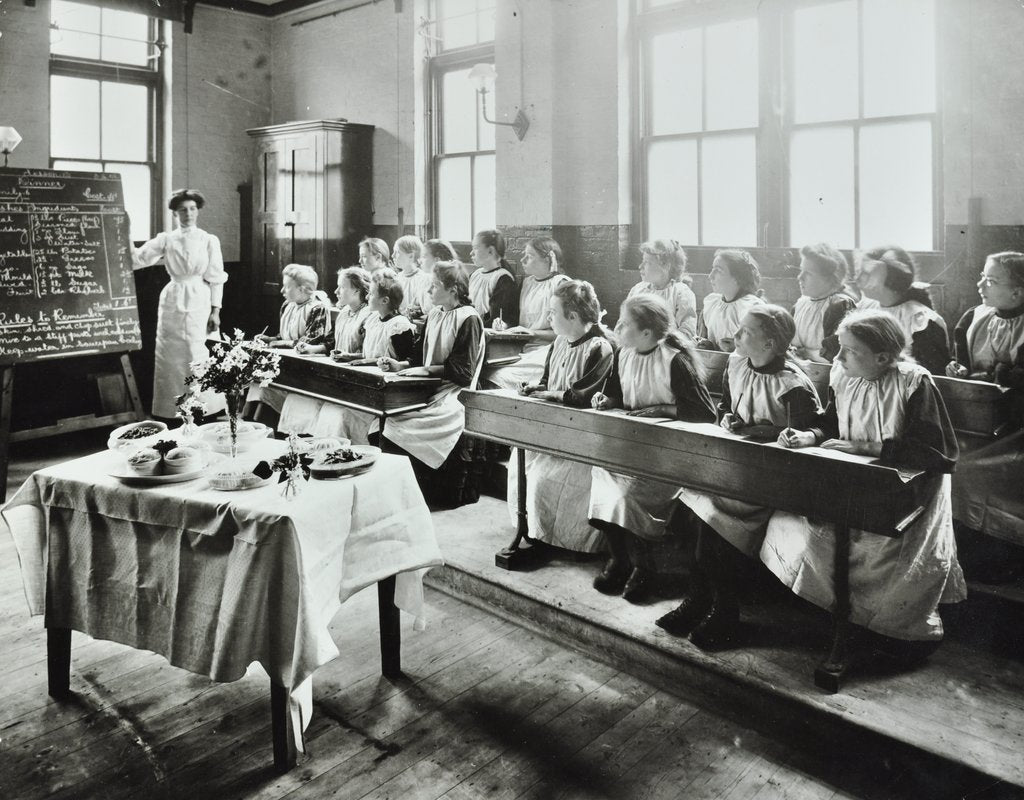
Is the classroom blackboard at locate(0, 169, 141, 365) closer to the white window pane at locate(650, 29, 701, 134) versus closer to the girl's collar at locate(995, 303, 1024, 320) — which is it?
the white window pane at locate(650, 29, 701, 134)

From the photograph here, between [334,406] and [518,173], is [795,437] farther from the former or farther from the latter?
[518,173]

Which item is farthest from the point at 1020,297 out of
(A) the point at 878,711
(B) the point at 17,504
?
(B) the point at 17,504

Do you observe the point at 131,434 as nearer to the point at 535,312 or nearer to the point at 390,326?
the point at 390,326

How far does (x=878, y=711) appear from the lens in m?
2.68

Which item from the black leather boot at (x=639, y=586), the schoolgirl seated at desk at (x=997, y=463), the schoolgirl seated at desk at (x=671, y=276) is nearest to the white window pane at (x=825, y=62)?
the schoolgirl seated at desk at (x=671, y=276)

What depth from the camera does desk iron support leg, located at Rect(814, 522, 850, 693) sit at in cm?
281

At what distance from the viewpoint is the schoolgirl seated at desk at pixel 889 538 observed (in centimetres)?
287

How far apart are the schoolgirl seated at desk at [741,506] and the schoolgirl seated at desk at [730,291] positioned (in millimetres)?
1307

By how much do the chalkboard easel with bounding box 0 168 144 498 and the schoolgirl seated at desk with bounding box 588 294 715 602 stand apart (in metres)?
3.94

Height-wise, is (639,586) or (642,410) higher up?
(642,410)

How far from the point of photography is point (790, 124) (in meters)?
5.74

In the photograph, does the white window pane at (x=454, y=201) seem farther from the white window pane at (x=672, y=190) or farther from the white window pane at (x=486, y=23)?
the white window pane at (x=672, y=190)

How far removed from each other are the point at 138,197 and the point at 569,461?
6437 millimetres

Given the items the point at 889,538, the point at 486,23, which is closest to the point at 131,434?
the point at 889,538
